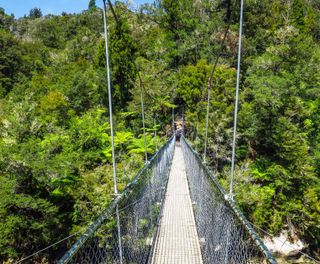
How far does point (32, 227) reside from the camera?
7.34 meters

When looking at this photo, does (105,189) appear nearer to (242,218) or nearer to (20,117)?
(20,117)

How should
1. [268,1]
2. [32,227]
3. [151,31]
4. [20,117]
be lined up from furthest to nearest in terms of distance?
[151,31] → [268,1] → [20,117] → [32,227]

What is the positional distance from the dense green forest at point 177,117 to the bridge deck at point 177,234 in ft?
7.35

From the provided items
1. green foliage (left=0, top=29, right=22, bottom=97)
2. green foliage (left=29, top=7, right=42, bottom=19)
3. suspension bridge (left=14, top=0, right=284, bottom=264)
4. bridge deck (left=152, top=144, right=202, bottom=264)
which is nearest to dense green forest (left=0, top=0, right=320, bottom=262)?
suspension bridge (left=14, top=0, right=284, bottom=264)

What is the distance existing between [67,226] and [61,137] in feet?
10.9

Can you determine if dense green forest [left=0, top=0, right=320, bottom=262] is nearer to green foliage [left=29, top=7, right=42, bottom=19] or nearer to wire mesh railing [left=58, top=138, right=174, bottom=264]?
wire mesh railing [left=58, top=138, right=174, bottom=264]

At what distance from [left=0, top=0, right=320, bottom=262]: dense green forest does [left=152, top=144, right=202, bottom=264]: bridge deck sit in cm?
224

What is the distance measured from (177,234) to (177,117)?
14938 millimetres

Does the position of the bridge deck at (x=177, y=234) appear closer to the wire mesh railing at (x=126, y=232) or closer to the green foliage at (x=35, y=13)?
the wire mesh railing at (x=126, y=232)

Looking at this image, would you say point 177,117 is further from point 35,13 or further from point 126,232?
point 35,13

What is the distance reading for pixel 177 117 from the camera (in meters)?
18.2

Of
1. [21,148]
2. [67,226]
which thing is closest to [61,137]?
[21,148]

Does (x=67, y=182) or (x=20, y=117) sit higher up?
(x=20, y=117)

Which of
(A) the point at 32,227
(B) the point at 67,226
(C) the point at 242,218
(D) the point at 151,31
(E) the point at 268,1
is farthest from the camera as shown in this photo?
(D) the point at 151,31
